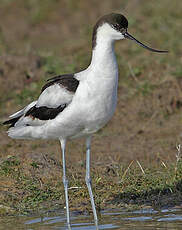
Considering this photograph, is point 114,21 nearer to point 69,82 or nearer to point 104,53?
point 104,53

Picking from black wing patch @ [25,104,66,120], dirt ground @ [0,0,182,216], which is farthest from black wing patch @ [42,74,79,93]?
dirt ground @ [0,0,182,216]

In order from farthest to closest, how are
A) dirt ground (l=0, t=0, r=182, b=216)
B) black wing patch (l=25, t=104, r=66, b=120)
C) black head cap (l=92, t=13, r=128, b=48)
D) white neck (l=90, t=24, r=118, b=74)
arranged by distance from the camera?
1. dirt ground (l=0, t=0, r=182, b=216)
2. black wing patch (l=25, t=104, r=66, b=120)
3. black head cap (l=92, t=13, r=128, b=48)
4. white neck (l=90, t=24, r=118, b=74)

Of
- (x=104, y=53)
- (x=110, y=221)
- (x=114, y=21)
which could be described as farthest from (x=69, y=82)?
(x=110, y=221)

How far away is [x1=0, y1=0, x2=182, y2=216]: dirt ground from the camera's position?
7219 millimetres

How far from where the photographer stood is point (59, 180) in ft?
20.4

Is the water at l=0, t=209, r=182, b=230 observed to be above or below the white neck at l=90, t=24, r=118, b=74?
below

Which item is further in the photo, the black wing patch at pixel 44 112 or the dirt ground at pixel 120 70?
the dirt ground at pixel 120 70

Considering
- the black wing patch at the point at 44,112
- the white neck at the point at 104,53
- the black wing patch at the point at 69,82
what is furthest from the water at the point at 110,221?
the white neck at the point at 104,53

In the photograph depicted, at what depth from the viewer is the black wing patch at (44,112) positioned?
5.30 meters

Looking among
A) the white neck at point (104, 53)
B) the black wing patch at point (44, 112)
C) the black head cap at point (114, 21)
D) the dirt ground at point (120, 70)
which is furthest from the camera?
the dirt ground at point (120, 70)

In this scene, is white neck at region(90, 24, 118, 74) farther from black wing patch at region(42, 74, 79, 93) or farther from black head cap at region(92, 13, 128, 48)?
black wing patch at region(42, 74, 79, 93)

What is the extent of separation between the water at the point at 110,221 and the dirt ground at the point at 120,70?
579 mm

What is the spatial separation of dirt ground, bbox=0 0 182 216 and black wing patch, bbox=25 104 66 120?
0.86 meters

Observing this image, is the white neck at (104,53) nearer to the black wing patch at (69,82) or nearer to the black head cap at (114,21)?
the black head cap at (114,21)
